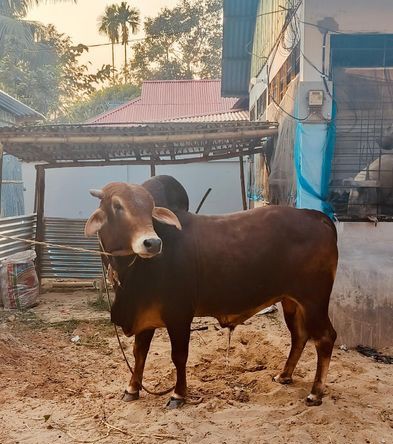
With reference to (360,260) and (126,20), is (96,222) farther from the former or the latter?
(126,20)

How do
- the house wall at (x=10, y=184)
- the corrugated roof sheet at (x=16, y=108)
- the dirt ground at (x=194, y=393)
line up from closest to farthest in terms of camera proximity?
the dirt ground at (x=194, y=393), the corrugated roof sheet at (x=16, y=108), the house wall at (x=10, y=184)

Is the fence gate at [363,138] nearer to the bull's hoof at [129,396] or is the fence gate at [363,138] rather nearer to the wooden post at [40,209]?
the bull's hoof at [129,396]

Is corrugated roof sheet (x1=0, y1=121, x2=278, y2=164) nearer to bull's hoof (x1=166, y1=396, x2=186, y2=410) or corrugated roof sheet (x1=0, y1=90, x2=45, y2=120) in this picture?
bull's hoof (x1=166, y1=396, x2=186, y2=410)

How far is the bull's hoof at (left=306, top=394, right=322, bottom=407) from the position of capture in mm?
3998

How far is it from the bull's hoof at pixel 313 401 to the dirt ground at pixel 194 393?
2.3 inches

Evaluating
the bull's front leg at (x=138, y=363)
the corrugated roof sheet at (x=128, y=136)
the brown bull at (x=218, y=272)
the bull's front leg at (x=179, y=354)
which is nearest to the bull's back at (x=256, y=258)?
the brown bull at (x=218, y=272)

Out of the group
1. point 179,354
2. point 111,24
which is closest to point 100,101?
point 111,24

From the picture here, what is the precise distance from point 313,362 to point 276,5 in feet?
19.0

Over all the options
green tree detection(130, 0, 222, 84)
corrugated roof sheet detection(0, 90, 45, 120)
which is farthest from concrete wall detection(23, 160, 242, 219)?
green tree detection(130, 0, 222, 84)

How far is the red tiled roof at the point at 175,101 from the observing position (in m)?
23.9

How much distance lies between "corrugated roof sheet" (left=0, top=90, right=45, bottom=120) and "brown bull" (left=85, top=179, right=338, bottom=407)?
9.22 metres

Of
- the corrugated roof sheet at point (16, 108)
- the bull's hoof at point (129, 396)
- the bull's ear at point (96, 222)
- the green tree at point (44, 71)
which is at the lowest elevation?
the bull's hoof at point (129, 396)

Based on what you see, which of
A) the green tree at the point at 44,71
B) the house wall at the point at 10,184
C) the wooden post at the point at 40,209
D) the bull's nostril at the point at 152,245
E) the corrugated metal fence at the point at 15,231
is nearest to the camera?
the bull's nostril at the point at 152,245

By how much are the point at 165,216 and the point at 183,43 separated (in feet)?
115
